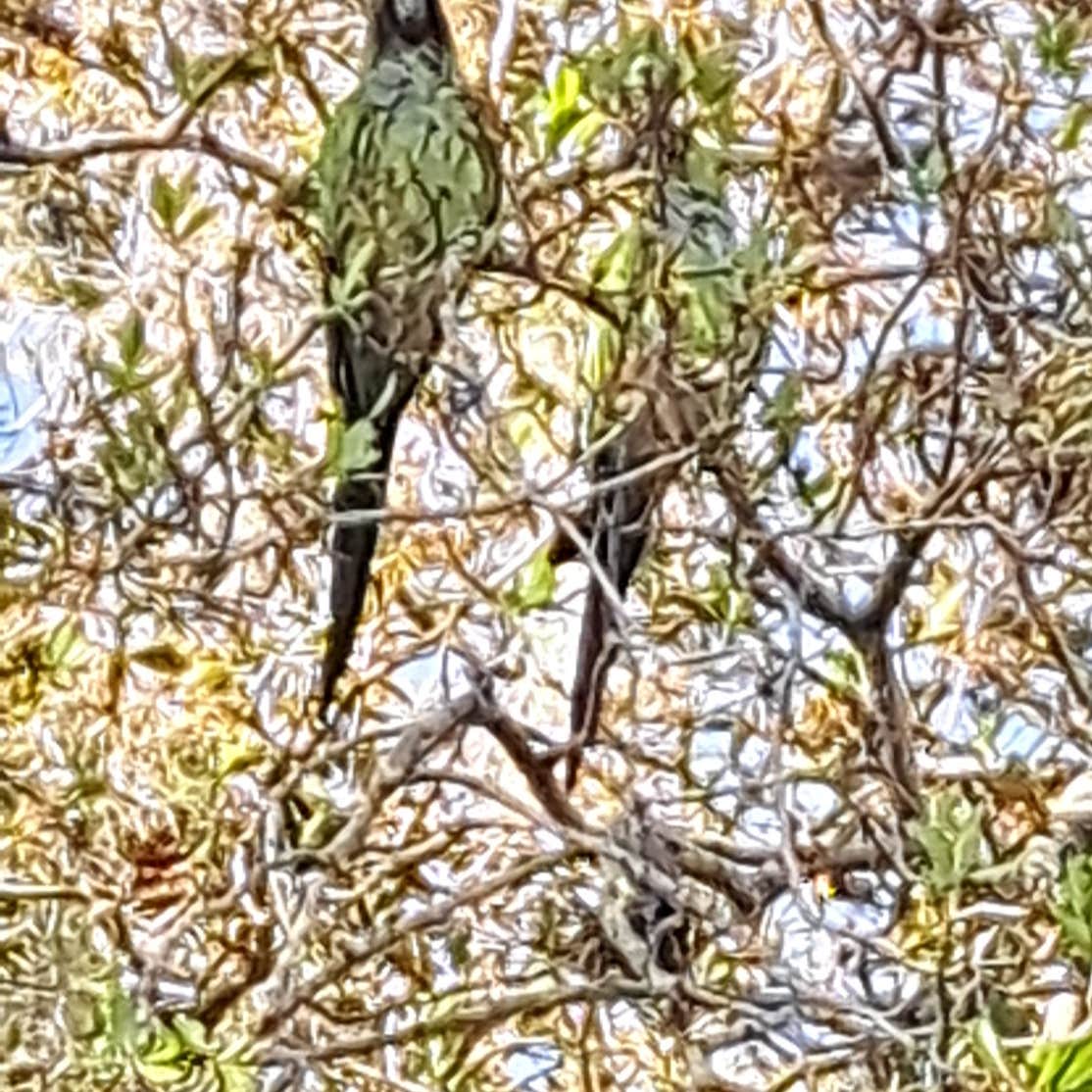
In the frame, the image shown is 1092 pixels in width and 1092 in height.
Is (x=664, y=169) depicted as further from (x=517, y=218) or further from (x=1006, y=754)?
(x=1006, y=754)

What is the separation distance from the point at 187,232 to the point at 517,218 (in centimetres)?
17

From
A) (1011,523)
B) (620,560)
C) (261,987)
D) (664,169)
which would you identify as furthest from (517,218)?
(261,987)

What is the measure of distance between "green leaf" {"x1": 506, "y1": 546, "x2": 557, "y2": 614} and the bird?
0.26 feet

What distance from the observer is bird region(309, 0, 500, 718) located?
109 cm

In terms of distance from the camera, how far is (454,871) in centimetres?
109

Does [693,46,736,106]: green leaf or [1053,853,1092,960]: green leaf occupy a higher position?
[693,46,736,106]: green leaf

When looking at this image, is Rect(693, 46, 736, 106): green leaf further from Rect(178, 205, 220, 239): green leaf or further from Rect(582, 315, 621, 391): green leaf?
Rect(178, 205, 220, 239): green leaf

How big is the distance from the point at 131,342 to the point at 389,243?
140 mm

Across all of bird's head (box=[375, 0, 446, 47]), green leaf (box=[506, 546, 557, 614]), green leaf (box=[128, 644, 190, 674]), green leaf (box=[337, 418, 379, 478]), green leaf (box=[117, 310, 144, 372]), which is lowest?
green leaf (box=[128, 644, 190, 674])

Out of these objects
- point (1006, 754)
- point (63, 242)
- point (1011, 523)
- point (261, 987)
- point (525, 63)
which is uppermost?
point (525, 63)

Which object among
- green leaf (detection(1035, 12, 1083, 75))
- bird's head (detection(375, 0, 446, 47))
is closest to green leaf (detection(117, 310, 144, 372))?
bird's head (detection(375, 0, 446, 47))

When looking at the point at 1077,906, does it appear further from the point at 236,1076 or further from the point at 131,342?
the point at 131,342

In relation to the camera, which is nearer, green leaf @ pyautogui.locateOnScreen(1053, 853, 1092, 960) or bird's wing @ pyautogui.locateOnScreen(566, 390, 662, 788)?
green leaf @ pyautogui.locateOnScreen(1053, 853, 1092, 960)

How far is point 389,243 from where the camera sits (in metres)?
1.10
